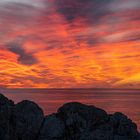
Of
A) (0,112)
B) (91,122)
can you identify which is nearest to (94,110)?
(91,122)

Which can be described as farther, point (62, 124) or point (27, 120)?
point (62, 124)

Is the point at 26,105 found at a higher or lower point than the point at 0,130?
higher

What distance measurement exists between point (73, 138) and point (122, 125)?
15.9ft

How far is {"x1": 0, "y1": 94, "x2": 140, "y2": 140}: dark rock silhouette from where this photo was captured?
30766 millimetres

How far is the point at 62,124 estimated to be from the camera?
32969 millimetres

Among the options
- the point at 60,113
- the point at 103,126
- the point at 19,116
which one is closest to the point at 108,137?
the point at 103,126

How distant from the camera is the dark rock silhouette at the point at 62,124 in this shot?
30.8 m

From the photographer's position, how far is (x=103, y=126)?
33188 mm

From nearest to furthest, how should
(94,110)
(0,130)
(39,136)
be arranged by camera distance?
(0,130)
(39,136)
(94,110)

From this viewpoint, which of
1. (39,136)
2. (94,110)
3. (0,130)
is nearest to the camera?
(0,130)

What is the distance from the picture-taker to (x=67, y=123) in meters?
33.1

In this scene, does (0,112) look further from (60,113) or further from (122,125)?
(122,125)

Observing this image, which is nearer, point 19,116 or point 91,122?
point 19,116

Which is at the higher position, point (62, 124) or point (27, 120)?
point (27, 120)
